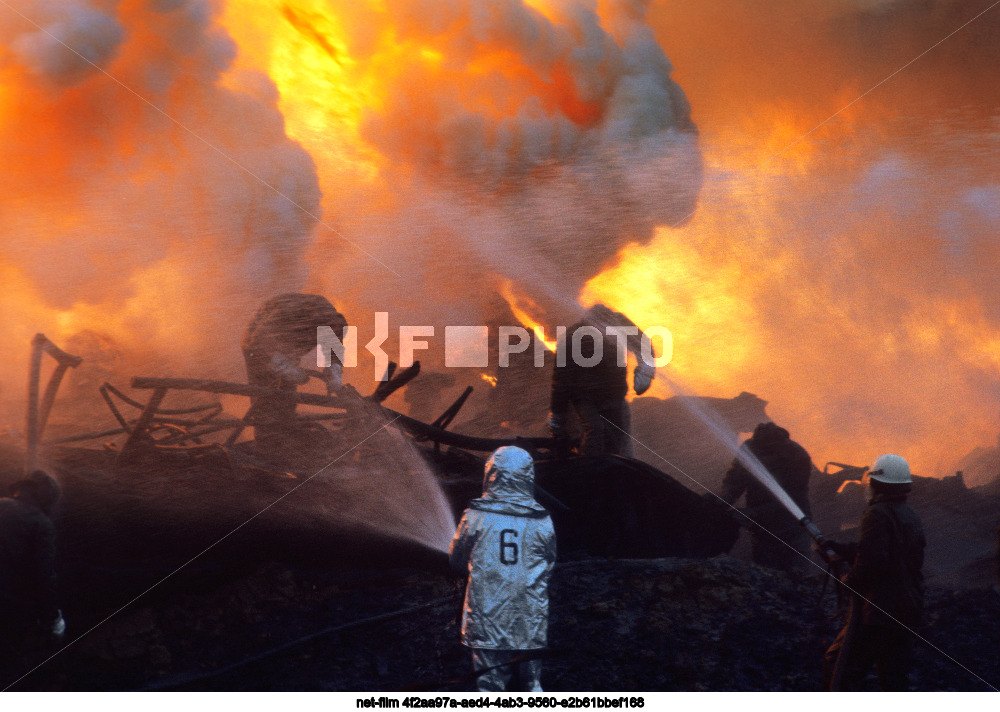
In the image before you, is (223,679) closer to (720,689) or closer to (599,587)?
(599,587)

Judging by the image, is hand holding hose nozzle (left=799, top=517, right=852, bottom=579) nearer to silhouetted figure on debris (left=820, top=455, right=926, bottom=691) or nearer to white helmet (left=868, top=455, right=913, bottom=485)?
silhouetted figure on debris (left=820, top=455, right=926, bottom=691)

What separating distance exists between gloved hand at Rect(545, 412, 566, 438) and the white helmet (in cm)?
376

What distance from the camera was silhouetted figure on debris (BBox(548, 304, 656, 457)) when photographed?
7480mm

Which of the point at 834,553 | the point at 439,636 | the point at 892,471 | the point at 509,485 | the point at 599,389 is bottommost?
the point at 439,636

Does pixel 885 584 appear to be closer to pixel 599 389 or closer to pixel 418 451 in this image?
pixel 599 389

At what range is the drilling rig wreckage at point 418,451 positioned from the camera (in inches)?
223

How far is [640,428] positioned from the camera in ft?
39.8

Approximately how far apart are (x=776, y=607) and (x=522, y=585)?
12.9ft

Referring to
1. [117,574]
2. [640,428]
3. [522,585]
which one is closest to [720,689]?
[522,585]

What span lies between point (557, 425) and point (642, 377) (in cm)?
125

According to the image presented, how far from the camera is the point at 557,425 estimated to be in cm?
743

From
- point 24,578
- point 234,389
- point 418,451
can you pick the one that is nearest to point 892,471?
point 418,451

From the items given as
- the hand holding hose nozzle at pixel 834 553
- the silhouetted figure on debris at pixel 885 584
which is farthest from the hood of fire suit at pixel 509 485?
the silhouetted figure on debris at pixel 885 584

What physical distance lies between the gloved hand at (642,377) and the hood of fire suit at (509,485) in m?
3.71
